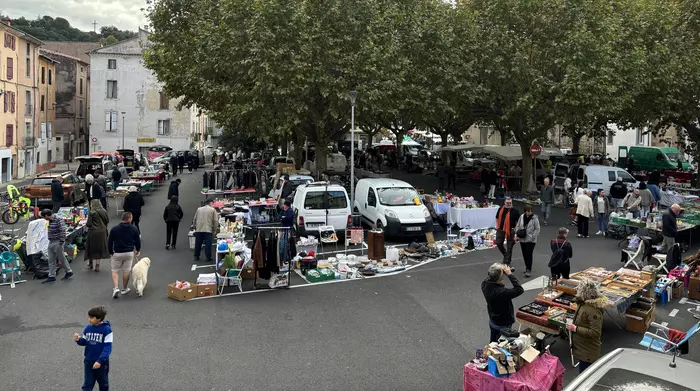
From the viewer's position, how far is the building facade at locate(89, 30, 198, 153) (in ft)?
175

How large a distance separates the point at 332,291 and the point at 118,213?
43.9 feet

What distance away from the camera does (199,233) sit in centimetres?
1414

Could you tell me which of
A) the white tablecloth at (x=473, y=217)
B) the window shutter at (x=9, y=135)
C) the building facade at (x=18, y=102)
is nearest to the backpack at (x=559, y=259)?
the white tablecloth at (x=473, y=217)

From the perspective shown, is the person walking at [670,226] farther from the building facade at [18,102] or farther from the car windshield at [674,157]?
the building facade at [18,102]

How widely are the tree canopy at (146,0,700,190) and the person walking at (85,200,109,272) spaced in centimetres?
987

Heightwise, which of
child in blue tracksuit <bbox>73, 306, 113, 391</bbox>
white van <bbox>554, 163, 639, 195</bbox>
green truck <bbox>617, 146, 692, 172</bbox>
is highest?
green truck <bbox>617, 146, 692, 172</bbox>

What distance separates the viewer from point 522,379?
6035 mm

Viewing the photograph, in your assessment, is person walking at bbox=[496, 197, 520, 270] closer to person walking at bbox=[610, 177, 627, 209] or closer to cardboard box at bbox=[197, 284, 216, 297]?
cardboard box at bbox=[197, 284, 216, 297]

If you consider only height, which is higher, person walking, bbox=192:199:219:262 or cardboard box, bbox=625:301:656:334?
person walking, bbox=192:199:219:262

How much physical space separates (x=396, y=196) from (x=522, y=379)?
38.9 ft

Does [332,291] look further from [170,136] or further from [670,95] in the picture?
[170,136]

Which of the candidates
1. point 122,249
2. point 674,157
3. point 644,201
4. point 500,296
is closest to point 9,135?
point 122,249

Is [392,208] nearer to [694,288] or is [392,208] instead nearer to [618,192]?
[694,288]

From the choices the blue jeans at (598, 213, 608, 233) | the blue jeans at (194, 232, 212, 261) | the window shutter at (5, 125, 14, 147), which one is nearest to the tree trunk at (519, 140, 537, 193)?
the blue jeans at (598, 213, 608, 233)
